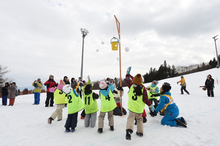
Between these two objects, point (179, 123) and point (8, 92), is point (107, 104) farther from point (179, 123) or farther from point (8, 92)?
point (8, 92)

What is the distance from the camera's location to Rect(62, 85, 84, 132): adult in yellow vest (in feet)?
13.9

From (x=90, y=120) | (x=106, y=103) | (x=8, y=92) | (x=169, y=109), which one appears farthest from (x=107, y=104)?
(x=8, y=92)

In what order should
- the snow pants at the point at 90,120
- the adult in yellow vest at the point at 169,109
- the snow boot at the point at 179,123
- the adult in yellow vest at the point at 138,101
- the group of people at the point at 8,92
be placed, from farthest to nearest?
1. the group of people at the point at 8,92
2. the snow pants at the point at 90,120
3. the adult in yellow vest at the point at 169,109
4. the snow boot at the point at 179,123
5. the adult in yellow vest at the point at 138,101

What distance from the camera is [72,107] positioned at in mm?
4281

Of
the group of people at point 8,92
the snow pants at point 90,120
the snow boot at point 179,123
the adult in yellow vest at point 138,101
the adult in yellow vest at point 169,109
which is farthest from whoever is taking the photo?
the group of people at point 8,92

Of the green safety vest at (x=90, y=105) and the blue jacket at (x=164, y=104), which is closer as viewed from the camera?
the blue jacket at (x=164, y=104)

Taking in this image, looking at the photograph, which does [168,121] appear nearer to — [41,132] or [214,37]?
[41,132]

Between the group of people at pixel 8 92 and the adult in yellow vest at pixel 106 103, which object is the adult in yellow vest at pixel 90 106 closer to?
Result: the adult in yellow vest at pixel 106 103

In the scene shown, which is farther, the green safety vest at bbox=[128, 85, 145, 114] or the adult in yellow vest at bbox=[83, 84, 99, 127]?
the adult in yellow vest at bbox=[83, 84, 99, 127]

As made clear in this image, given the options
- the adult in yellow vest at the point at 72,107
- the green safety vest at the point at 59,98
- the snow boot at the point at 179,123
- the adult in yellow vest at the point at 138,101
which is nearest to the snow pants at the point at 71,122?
the adult in yellow vest at the point at 72,107

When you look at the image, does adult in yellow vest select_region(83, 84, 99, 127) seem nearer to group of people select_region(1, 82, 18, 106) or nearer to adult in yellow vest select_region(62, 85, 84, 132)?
adult in yellow vest select_region(62, 85, 84, 132)

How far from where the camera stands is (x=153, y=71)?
6575 cm

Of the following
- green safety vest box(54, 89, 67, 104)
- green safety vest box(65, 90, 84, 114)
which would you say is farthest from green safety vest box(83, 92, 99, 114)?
green safety vest box(54, 89, 67, 104)

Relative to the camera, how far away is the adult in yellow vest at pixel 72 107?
4223 millimetres
